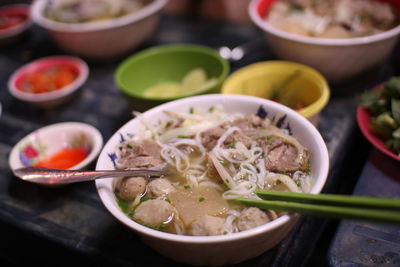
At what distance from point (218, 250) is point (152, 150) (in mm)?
518

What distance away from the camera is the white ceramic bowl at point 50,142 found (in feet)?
6.02

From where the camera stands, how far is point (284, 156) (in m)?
1.39

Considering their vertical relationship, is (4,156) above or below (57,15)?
below

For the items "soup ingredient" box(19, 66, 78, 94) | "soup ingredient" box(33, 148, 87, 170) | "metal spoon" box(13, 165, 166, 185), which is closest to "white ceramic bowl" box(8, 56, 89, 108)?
"soup ingredient" box(19, 66, 78, 94)

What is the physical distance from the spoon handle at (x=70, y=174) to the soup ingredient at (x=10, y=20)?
2.10 metres

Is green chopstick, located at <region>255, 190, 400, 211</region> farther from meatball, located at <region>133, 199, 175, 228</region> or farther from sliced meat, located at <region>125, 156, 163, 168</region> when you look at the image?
sliced meat, located at <region>125, 156, 163, 168</region>

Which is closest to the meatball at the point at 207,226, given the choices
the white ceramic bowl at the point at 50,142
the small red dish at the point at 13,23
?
the white ceramic bowl at the point at 50,142

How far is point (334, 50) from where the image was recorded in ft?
6.17

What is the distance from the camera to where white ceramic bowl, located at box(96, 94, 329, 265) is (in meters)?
1.10

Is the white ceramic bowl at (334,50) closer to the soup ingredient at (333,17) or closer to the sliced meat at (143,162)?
the soup ingredient at (333,17)

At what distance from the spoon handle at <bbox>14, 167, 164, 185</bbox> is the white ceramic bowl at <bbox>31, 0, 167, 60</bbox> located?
3.89ft

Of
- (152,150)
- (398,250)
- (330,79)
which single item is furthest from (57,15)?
(398,250)

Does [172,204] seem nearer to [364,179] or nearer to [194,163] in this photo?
[194,163]

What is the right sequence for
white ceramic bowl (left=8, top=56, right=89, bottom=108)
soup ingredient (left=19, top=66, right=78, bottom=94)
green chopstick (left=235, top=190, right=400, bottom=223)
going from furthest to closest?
soup ingredient (left=19, top=66, right=78, bottom=94)
white ceramic bowl (left=8, top=56, right=89, bottom=108)
green chopstick (left=235, top=190, right=400, bottom=223)
